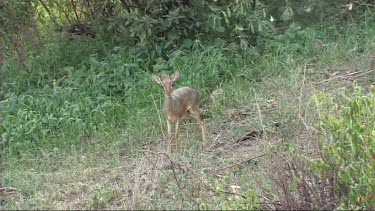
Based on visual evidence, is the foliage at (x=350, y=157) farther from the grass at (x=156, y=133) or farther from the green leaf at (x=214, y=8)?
the green leaf at (x=214, y=8)

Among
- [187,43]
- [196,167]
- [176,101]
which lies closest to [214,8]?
[187,43]

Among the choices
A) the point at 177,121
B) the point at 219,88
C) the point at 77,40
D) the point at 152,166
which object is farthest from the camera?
the point at 77,40

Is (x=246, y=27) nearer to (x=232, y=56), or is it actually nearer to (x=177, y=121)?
(x=232, y=56)

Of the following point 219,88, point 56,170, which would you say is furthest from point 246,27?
point 56,170

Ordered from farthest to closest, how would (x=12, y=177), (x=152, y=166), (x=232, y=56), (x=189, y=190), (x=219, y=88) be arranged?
(x=232, y=56) < (x=219, y=88) < (x=12, y=177) < (x=152, y=166) < (x=189, y=190)

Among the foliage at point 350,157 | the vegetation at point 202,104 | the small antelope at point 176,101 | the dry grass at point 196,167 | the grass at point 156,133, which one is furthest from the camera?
the small antelope at point 176,101

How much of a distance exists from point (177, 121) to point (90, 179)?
117 centimetres

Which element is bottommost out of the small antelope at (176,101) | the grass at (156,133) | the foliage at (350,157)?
the grass at (156,133)

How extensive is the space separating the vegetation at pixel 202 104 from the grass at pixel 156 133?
0.02 metres

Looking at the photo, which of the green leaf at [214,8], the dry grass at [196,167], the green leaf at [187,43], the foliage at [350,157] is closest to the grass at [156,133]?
the dry grass at [196,167]

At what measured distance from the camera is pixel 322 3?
10.0m

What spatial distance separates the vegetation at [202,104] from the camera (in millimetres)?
4992

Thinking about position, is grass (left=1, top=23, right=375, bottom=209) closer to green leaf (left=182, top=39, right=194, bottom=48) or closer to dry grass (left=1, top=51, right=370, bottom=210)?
dry grass (left=1, top=51, right=370, bottom=210)

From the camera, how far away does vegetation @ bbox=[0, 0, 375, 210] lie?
16.4 ft
